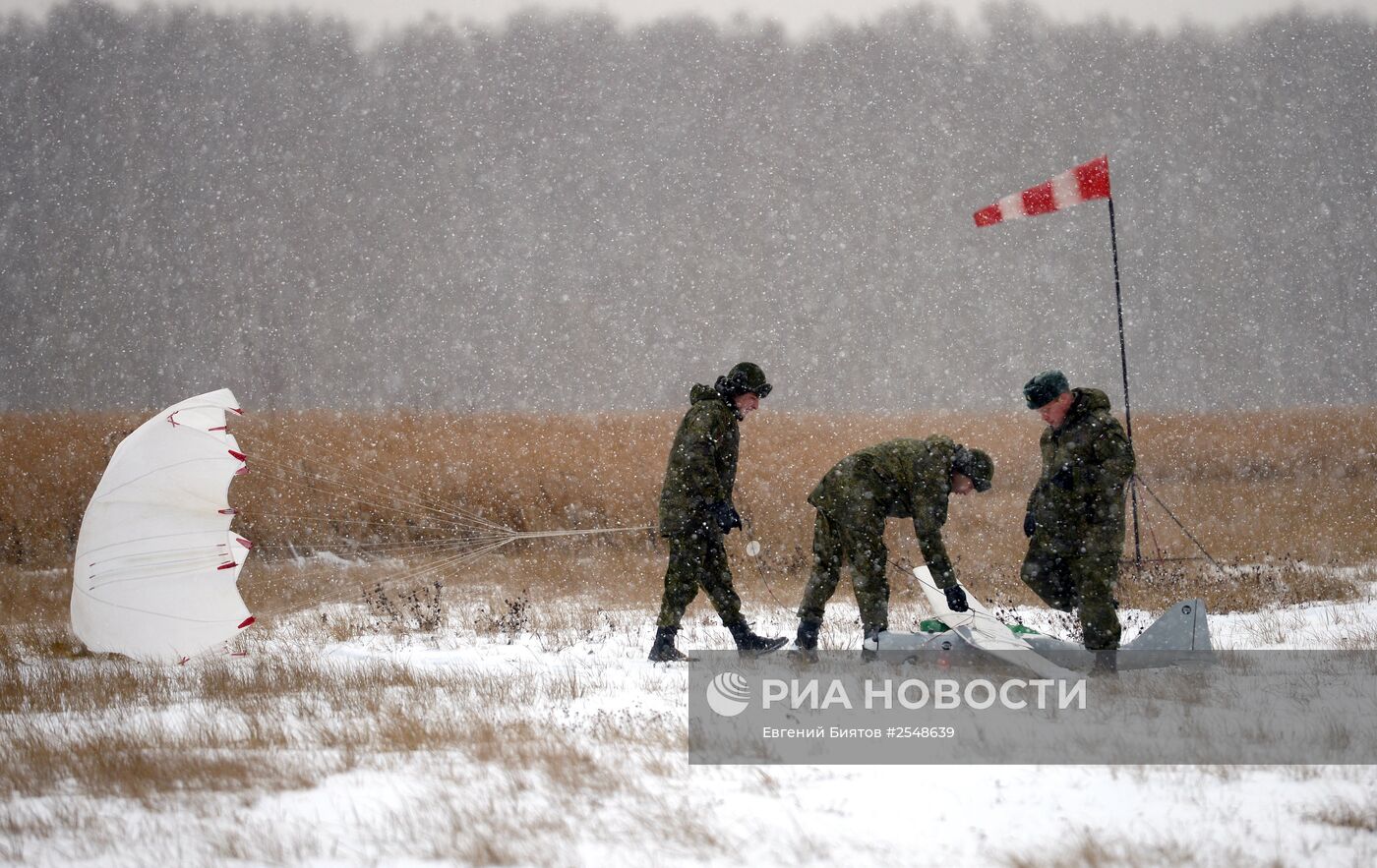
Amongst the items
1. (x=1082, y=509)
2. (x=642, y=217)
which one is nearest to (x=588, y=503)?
(x=1082, y=509)

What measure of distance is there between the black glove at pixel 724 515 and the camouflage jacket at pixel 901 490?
525 mm

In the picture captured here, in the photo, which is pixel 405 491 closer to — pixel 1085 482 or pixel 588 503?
pixel 588 503

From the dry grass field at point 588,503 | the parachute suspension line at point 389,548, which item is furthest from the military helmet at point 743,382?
the parachute suspension line at point 389,548

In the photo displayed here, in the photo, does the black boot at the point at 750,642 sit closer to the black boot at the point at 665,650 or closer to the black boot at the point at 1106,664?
the black boot at the point at 665,650

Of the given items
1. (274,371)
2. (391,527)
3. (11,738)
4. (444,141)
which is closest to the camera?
(11,738)

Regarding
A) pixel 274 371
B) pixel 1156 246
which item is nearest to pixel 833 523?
pixel 274 371

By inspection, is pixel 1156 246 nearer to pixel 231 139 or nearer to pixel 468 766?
pixel 231 139

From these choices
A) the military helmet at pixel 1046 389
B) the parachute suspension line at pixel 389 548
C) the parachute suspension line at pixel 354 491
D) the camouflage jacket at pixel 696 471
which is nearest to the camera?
the military helmet at pixel 1046 389

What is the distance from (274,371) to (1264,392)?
47484 millimetres

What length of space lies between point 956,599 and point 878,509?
78 cm

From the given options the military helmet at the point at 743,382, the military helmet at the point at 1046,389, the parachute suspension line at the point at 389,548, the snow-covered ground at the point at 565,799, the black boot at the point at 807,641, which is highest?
the military helmet at the point at 743,382

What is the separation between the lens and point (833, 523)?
665 centimetres

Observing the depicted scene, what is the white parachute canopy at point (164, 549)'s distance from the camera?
6.82m

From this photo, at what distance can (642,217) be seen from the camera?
174ft
